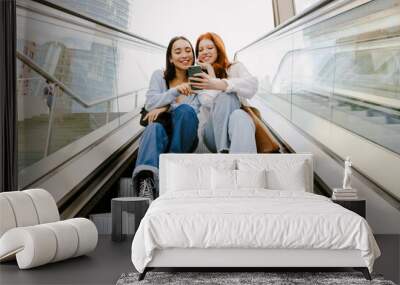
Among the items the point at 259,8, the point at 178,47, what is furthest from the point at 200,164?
the point at 259,8

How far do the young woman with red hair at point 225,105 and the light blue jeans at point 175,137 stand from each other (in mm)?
112

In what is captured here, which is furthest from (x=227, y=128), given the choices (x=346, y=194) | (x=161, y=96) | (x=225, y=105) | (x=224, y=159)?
(x=346, y=194)

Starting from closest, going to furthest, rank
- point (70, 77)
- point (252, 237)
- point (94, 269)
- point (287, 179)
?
point (252, 237)
point (94, 269)
point (287, 179)
point (70, 77)

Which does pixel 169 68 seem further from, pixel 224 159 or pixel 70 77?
pixel 224 159

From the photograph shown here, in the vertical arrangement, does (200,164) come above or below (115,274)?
above

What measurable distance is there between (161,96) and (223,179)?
1379mm

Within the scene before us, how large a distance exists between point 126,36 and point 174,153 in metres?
1.45

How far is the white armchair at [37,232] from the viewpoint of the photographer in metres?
5.78

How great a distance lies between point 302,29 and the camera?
7.80 metres

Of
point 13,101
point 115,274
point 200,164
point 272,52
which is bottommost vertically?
point 115,274

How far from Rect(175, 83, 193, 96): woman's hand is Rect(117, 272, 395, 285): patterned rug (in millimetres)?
2704

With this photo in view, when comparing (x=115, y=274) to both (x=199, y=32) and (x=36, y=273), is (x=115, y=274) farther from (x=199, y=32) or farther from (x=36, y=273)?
(x=199, y=32)

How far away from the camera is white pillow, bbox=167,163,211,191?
7.22 metres

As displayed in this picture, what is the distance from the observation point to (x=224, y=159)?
7.60 metres
